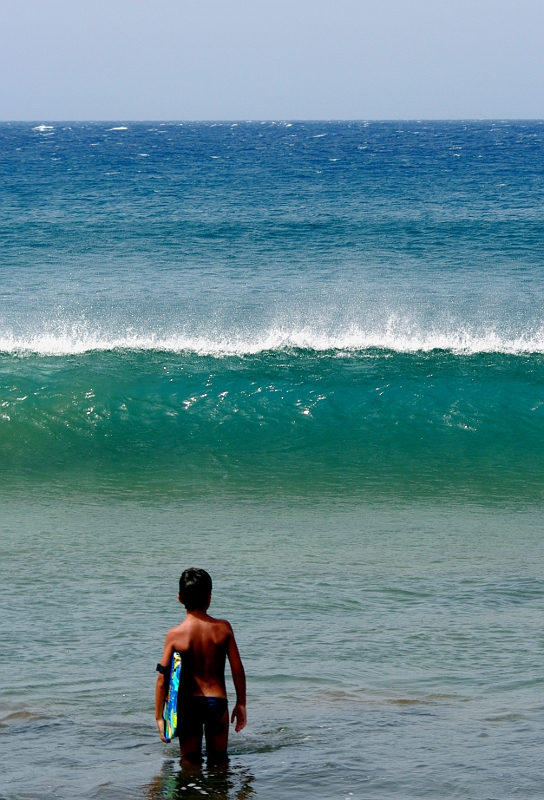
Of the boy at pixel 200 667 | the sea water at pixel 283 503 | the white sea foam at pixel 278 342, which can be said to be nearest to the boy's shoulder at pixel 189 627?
the boy at pixel 200 667

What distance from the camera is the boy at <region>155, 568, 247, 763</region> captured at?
4.66 metres

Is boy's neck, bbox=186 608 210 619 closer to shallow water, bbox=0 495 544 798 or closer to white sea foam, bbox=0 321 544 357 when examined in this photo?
shallow water, bbox=0 495 544 798

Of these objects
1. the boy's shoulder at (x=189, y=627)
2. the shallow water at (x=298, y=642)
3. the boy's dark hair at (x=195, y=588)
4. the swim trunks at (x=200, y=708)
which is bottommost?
the shallow water at (x=298, y=642)

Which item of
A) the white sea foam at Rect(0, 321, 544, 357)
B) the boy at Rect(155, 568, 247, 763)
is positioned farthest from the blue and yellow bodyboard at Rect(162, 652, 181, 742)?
the white sea foam at Rect(0, 321, 544, 357)

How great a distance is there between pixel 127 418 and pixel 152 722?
9002 millimetres

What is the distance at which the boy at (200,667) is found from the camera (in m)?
4.66

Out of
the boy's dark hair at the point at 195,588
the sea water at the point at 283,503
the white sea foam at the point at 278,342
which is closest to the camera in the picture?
the boy's dark hair at the point at 195,588

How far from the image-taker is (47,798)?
4594mm

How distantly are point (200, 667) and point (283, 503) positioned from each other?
6391mm

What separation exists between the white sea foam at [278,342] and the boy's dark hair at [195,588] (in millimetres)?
12830

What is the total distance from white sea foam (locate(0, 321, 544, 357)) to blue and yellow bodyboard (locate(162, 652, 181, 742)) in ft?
42.3

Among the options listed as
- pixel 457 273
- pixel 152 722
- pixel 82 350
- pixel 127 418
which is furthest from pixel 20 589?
pixel 457 273

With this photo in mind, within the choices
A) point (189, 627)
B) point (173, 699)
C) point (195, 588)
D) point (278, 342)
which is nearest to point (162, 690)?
point (173, 699)

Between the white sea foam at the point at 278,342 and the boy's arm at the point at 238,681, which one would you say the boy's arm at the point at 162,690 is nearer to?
the boy's arm at the point at 238,681
